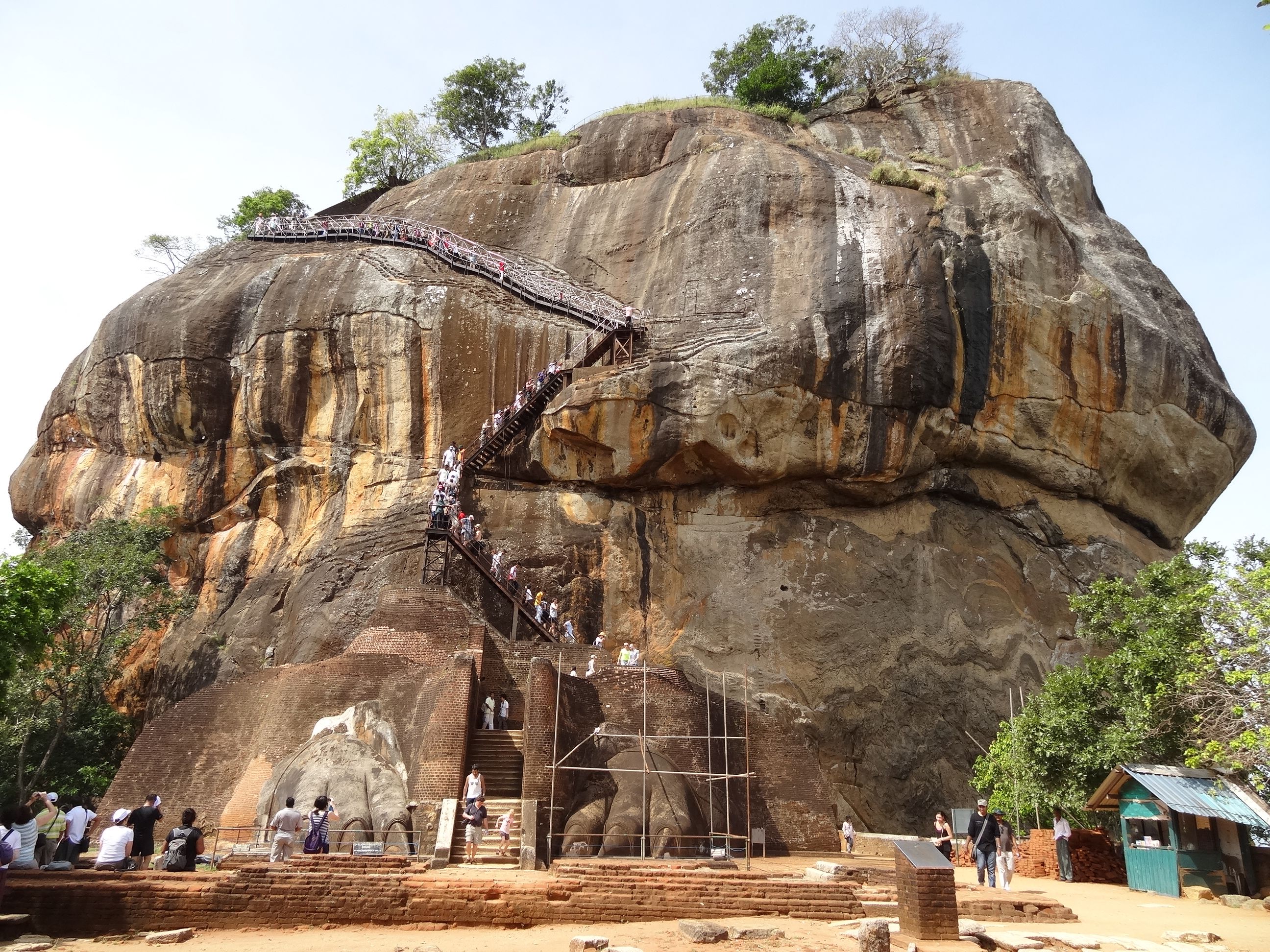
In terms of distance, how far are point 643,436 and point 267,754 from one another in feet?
35.3

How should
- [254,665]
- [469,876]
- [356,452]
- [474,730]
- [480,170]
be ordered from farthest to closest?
[480,170] → [356,452] → [254,665] → [474,730] → [469,876]

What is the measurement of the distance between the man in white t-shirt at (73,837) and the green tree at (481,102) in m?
32.4

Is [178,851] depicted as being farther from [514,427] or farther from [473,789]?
[514,427]

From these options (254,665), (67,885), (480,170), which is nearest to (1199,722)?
(67,885)

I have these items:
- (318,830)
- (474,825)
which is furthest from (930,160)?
(318,830)

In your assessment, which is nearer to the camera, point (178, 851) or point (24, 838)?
point (24, 838)

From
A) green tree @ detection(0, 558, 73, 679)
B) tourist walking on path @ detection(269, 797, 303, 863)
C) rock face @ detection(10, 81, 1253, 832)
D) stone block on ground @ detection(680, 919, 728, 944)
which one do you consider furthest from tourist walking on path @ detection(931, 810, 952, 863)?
green tree @ detection(0, 558, 73, 679)

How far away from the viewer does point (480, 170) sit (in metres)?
31.5

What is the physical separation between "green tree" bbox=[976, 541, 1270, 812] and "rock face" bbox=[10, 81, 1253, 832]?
5.28 m

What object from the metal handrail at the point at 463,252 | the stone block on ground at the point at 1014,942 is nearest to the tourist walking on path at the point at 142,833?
the stone block on ground at the point at 1014,942

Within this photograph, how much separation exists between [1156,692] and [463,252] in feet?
64.0

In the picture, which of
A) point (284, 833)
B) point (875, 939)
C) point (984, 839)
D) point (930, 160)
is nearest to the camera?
point (875, 939)

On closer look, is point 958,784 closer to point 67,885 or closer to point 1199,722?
point 1199,722

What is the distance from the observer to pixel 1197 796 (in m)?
13.3
